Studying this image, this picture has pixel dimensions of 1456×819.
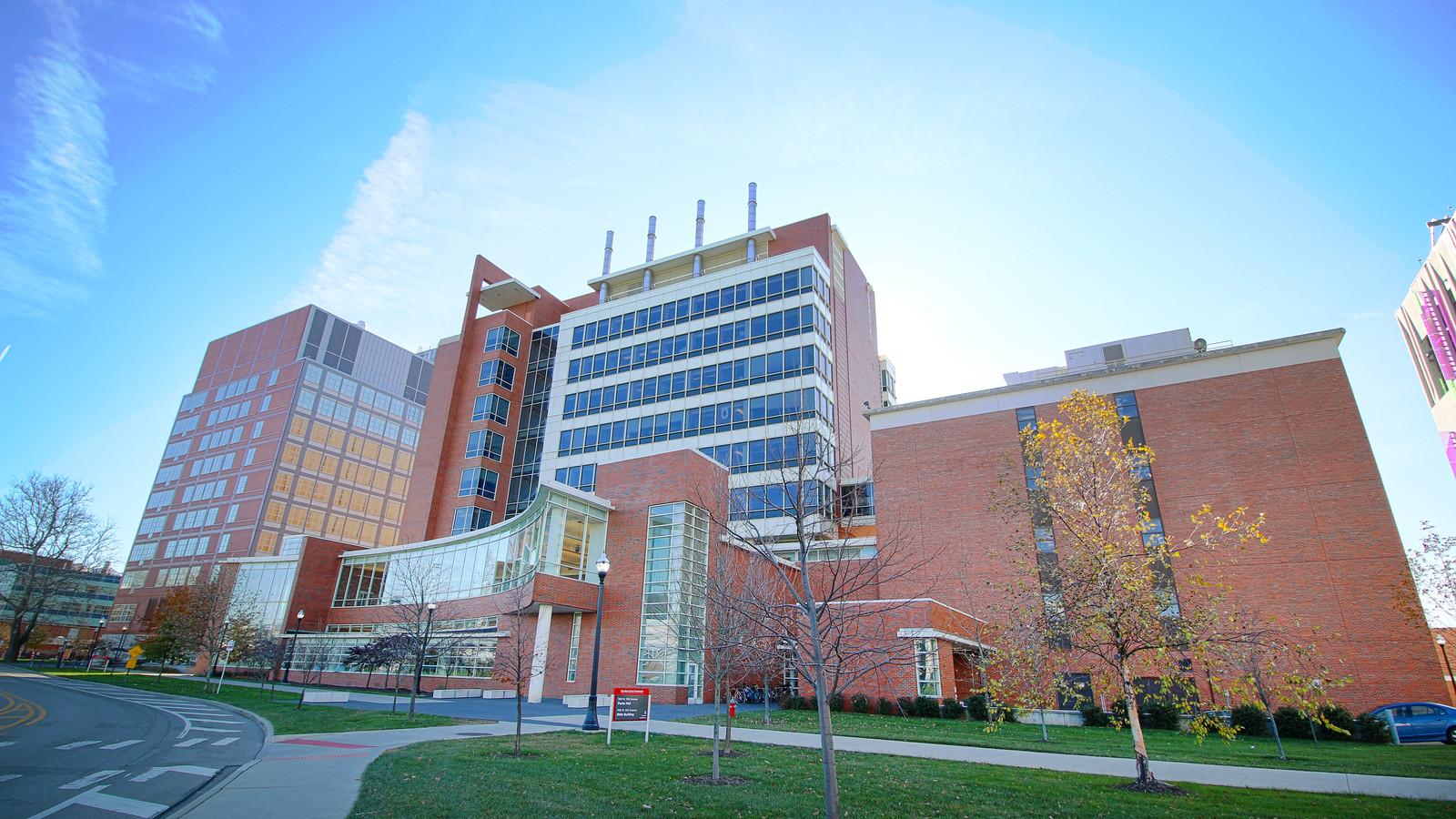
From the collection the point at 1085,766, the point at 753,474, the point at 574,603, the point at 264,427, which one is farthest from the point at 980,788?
the point at 264,427

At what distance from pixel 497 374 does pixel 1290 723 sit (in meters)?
56.2

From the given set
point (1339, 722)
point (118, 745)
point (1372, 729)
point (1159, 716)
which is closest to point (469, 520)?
point (118, 745)

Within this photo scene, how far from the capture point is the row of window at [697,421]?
1714 inches

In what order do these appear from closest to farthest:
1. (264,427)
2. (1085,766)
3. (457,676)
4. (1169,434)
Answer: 1. (1085,766)
2. (1169,434)
3. (457,676)
4. (264,427)

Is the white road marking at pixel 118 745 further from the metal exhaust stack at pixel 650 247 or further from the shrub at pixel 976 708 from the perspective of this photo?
the metal exhaust stack at pixel 650 247

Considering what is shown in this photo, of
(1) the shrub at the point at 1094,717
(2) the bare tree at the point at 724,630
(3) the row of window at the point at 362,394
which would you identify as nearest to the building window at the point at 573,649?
(2) the bare tree at the point at 724,630

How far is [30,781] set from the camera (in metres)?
10.3

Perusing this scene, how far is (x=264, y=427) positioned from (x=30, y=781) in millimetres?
72747

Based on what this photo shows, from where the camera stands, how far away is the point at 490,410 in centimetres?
5878

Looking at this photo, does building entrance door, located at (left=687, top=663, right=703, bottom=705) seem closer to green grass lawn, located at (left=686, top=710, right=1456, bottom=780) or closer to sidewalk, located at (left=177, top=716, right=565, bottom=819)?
green grass lawn, located at (left=686, top=710, right=1456, bottom=780)

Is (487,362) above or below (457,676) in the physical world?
above

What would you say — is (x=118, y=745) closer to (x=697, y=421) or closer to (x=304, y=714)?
(x=304, y=714)

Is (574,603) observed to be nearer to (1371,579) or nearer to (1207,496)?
(1207,496)

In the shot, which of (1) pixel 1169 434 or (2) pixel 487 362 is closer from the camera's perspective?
(1) pixel 1169 434
